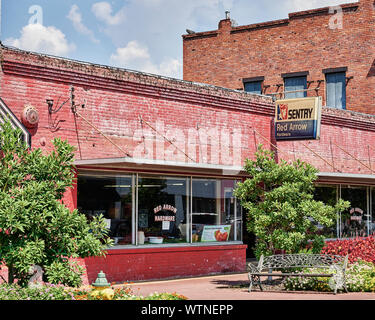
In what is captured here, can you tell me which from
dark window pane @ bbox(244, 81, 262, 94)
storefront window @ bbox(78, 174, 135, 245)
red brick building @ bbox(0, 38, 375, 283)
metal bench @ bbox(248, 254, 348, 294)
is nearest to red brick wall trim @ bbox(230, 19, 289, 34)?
dark window pane @ bbox(244, 81, 262, 94)

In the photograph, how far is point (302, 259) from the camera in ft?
49.6

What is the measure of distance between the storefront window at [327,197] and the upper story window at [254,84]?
32.8 feet

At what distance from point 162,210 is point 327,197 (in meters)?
8.06

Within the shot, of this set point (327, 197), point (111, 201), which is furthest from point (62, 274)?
point (327, 197)

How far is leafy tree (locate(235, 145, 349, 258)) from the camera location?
50.3 feet

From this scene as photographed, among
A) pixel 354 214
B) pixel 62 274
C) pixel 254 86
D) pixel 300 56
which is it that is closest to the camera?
pixel 62 274

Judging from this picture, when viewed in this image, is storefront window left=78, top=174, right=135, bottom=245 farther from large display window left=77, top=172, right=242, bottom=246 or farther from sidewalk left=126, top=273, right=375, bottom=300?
sidewalk left=126, top=273, right=375, bottom=300

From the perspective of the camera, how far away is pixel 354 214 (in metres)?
24.4

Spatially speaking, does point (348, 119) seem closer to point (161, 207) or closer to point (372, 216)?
point (372, 216)

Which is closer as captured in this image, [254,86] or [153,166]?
[153,166]
